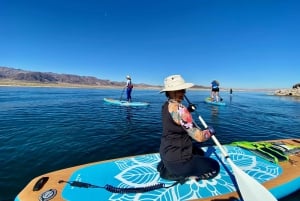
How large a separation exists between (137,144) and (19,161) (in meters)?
5.04

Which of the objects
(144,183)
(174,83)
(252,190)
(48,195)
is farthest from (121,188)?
(252,190)

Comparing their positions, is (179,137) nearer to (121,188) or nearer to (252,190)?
(121,188)

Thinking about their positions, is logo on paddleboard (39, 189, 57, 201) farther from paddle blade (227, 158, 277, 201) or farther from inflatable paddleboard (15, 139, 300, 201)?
paddle blade (227, 158, 277, 201)

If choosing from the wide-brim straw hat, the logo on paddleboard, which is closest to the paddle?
the wide-brim straw hat

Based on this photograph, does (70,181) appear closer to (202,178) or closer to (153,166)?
(153,166)

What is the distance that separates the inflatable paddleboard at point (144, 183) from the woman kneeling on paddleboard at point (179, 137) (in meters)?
0.26

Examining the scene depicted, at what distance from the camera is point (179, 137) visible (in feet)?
13.9

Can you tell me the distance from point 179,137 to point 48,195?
122 inches

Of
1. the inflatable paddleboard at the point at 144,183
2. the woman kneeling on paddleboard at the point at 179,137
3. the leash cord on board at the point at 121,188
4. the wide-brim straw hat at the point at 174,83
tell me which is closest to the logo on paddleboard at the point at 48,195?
the inflatable paddleboard at the point at 144,183

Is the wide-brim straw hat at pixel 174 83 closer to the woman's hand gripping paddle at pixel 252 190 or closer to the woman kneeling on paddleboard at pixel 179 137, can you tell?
the woman kneeling on paddleboard at pixel 179 137

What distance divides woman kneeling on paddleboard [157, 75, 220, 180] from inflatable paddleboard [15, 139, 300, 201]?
26cm

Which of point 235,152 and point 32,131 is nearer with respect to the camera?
point 235,152

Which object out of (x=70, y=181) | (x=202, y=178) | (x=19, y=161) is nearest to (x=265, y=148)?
(x=202, y=178)

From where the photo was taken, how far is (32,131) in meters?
11.3
